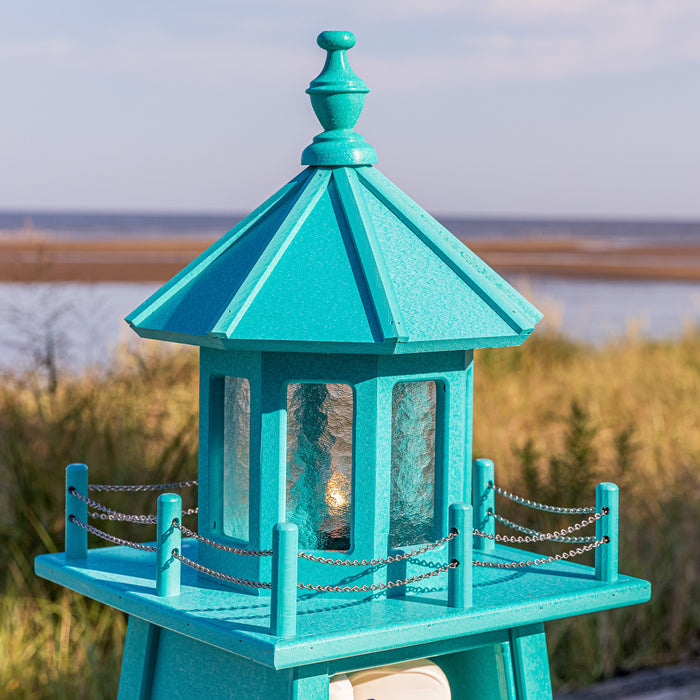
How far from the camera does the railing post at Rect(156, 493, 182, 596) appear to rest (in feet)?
8.02

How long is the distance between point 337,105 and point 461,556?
108cm

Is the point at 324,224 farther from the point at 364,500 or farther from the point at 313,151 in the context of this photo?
the point at 364,500

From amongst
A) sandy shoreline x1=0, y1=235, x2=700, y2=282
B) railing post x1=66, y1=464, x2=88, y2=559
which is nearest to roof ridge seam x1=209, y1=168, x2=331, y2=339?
railing post x1=66, y1=464, x2=88, y2=559

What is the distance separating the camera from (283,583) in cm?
220

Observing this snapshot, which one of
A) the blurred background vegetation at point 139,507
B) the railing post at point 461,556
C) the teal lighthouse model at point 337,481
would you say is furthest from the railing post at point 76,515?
the blurred background vegetation at point 139,507

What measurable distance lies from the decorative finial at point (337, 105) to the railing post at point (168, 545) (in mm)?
874

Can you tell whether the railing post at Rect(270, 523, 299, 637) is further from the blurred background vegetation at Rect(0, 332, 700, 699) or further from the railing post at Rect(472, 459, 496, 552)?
the blurred background vegetation at Rect(0, 332, 700, 699)

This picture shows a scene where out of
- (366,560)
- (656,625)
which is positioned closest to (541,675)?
(366,560)

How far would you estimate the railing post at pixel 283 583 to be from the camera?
7.20 feet

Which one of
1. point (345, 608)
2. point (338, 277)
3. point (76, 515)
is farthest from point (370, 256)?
point (76, 515)

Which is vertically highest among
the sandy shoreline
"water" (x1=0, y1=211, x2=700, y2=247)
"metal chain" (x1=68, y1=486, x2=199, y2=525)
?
"water" (x1=0, y1=211, x2=700, y2=247)

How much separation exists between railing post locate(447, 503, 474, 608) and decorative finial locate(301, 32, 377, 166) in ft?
2.84

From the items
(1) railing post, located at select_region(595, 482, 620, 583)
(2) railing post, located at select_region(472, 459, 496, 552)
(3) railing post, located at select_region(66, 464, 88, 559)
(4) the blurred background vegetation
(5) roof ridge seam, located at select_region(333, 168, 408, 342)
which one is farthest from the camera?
(4) the blurred background vegetation

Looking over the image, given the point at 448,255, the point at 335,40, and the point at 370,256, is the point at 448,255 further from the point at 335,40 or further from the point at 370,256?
the point at 335,40
